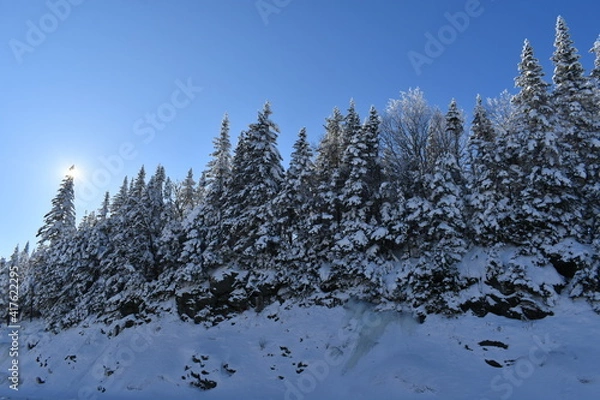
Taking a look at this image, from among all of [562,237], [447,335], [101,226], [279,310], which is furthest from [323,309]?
[101,226]

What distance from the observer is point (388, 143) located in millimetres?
28391

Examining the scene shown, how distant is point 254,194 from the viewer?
24.9 m

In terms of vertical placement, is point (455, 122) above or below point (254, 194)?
above

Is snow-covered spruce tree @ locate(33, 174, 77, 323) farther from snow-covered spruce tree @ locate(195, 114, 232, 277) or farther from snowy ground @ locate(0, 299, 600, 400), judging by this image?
snow-covered spruce tree @ locate(195, 114, 232, 277)

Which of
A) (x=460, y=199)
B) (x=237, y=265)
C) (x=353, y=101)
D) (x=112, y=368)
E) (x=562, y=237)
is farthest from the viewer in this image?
(x=353, y=101)

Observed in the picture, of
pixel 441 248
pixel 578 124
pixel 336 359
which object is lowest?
pixel 336 359

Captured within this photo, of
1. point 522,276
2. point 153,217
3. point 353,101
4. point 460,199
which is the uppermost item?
point 353,101

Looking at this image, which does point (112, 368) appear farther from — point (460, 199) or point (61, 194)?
point (61, 194)

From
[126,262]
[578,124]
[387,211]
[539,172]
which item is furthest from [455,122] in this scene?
[126,262]

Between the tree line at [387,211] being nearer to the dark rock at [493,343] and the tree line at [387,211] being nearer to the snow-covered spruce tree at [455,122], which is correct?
the snow-covered spruce tree at [455,122]

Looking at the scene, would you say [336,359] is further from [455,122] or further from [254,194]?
[455,122]

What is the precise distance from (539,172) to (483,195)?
2874 millimetres

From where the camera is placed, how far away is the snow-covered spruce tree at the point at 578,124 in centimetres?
1764

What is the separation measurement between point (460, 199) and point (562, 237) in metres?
4.90
